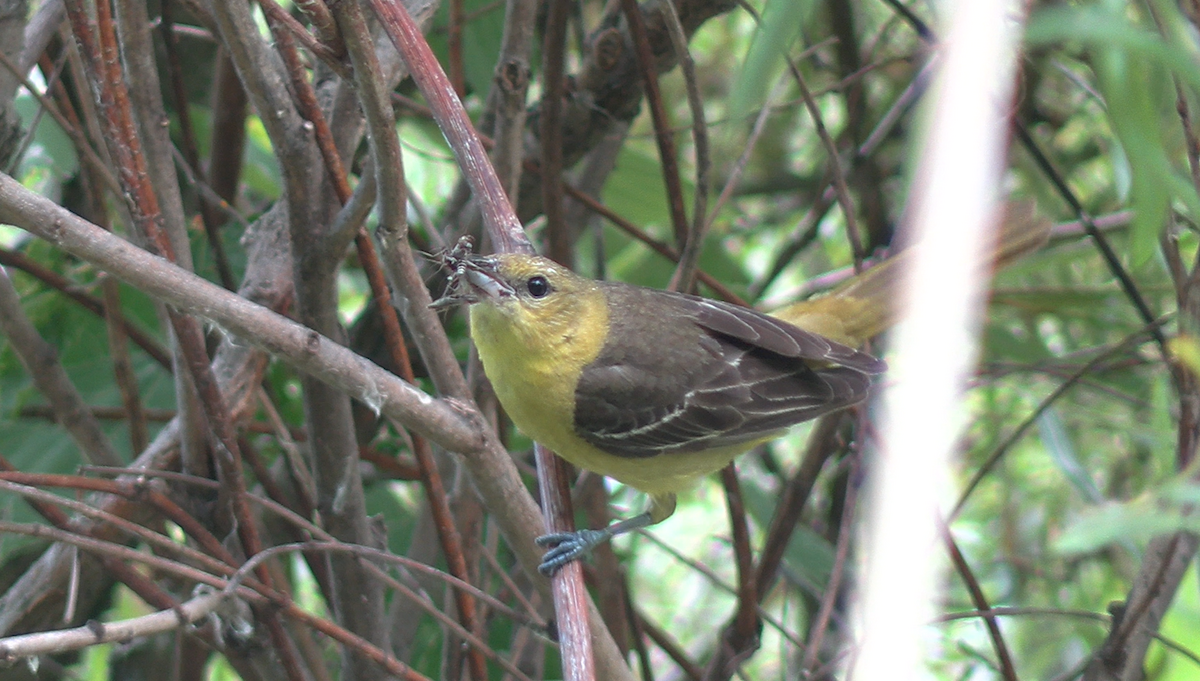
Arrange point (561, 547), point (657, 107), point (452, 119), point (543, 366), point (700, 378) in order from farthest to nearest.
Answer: point (700, 378), point (657, 107), point (543, 366), point (561, 547), point (452, 119)

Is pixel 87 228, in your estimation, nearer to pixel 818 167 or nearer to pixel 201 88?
pixel 201 88

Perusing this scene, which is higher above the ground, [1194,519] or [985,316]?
[985,316]

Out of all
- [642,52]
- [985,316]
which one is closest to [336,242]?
[642,52]

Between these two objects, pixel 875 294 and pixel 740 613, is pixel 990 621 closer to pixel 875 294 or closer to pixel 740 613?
pixel 740 613

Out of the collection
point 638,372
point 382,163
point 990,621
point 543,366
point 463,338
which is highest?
point 463,338

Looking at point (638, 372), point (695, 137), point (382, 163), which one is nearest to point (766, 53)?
point (382, 163)

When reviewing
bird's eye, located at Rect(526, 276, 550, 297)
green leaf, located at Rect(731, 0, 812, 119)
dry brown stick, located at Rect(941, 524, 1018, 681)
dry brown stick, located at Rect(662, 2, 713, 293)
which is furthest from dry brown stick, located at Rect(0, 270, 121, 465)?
dry brown stick, located at Rect(941, 524, 1018, 681)

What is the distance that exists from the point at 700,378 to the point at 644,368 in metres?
0.17

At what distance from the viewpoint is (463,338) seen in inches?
127

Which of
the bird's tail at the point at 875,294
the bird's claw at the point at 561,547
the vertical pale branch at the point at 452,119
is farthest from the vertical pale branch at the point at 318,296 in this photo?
the bird's tail at the point at 875,294

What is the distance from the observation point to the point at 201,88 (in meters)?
3.45

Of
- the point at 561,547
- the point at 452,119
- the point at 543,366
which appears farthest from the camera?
the point at 543,366

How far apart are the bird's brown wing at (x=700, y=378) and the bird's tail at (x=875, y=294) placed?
21 cm

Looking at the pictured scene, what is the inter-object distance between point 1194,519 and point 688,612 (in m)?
3.87
